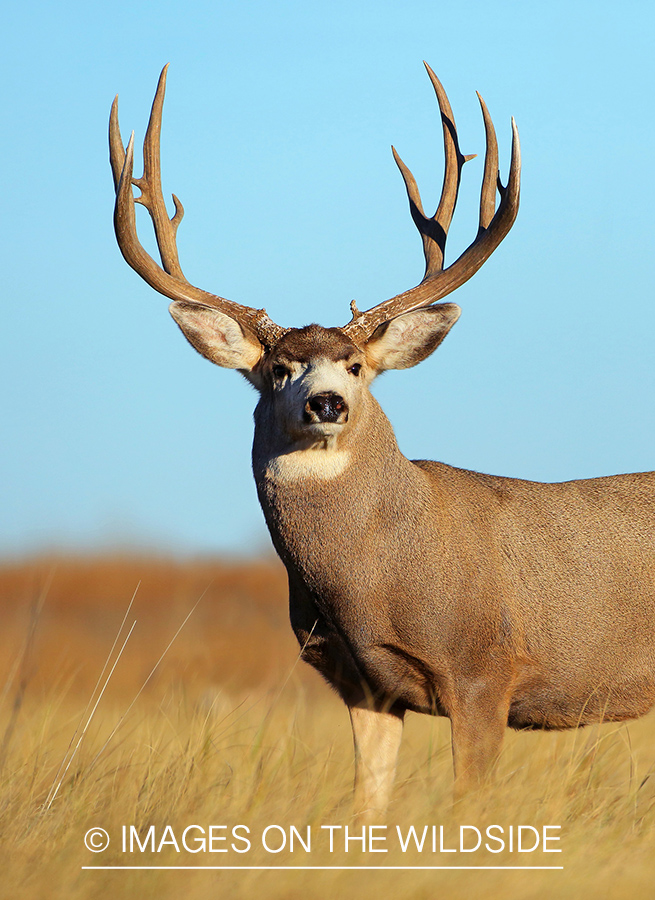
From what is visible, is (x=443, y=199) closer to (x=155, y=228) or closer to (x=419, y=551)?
(x=155, y=228)

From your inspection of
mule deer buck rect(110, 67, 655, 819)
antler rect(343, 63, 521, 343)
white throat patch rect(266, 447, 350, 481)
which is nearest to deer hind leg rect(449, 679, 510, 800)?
mule deer buck rect(110, 67, 655, 819)

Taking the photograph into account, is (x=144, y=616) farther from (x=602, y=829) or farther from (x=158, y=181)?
(x=602, y=829)

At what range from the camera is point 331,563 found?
5.99 meters

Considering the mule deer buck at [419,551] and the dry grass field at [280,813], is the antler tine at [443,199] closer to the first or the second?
the mule deer buck at [419,551]

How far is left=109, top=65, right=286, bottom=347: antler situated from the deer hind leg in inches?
89.6

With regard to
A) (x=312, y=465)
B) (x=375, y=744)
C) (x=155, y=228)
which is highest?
(x=155, y=228)

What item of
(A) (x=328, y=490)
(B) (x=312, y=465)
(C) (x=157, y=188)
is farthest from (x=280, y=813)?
(C) (x=157, y=188)

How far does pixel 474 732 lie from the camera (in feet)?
18.9

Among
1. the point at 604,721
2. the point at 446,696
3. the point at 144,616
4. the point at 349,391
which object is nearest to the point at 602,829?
the point at 446,696

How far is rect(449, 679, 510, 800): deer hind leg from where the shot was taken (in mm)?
5754

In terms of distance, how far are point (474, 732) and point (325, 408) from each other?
1.79 metres

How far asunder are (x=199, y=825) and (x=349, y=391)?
2387 millimetres

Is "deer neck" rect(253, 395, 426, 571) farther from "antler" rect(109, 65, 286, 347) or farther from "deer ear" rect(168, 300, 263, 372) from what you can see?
"antler" rect(109, 65, 286, 347)

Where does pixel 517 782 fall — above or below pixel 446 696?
below
